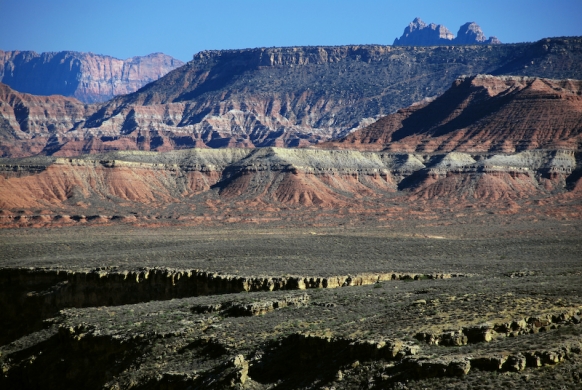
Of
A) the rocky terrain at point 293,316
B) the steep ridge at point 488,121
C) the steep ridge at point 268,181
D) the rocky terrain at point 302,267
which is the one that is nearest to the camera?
the rocky terrain at point 293,316

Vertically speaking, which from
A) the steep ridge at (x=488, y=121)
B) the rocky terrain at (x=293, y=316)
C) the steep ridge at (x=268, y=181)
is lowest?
the rocky terrain at (x=293, y=316)

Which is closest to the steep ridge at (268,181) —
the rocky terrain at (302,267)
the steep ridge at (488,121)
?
the rocky terrain at (302,267)

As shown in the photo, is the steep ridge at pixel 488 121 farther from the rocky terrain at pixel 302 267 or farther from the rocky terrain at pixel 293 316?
the rocky terrain at pixel 293 316

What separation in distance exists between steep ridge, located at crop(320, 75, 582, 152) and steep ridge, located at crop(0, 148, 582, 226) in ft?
17.4

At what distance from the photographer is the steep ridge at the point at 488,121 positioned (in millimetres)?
142750

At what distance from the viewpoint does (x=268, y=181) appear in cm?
13425

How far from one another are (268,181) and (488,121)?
135ft

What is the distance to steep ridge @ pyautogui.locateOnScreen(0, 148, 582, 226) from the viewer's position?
119 meters

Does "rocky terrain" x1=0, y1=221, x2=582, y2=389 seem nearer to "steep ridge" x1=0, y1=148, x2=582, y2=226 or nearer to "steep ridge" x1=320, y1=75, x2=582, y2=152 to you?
"steep ridge" x1=0, y1=148, x2=582, y2=226

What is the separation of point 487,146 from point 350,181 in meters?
23.4

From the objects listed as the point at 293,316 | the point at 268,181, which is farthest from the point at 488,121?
the point at 293,316

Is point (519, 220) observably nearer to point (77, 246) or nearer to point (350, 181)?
point (350, 181)

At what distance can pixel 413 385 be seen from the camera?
854 inches

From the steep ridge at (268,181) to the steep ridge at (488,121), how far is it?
5.31 m
